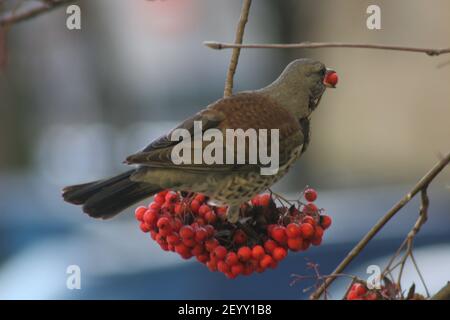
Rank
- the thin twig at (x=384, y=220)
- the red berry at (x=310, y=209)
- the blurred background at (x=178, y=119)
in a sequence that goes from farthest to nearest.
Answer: the blurred background at (x=178, y=119), the red berry at (x=310, y=209), the thin twig at (x=384, y=220)

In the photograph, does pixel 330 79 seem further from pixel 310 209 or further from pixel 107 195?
pixel 107 195

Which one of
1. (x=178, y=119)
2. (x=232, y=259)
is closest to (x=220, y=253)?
(x=232, y=259)

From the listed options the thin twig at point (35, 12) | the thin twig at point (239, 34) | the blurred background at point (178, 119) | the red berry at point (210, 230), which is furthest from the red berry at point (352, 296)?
the blurred background at point (178, 119)

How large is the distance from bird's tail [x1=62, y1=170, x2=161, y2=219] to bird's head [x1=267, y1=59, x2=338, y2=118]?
0.76 ft

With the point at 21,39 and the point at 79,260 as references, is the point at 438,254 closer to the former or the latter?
the point at 79,260

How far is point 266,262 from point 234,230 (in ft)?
0.20

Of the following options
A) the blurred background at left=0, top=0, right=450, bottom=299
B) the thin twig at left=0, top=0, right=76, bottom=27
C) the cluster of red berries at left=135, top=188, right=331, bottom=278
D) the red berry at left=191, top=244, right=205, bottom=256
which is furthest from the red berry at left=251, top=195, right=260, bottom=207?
the blurred background at left=0, top=0, right=450, bottom=299

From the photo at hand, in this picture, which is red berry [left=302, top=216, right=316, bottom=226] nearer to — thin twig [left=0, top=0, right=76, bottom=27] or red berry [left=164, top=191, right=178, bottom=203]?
red berry [left=164, top=191, right=178, bottom=203]

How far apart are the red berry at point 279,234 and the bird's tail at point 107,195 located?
0.18 m

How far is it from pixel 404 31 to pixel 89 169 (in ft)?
4.06

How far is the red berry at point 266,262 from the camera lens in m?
1.06

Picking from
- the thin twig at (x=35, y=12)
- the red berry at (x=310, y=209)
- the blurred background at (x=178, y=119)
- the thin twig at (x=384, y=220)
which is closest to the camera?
the thin twig at (x=35, y=12)

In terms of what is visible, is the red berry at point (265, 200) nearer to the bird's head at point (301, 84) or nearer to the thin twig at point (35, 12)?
A: the bird's head at point (301, 84)

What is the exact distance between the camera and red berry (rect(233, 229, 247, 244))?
1079 millimetres
